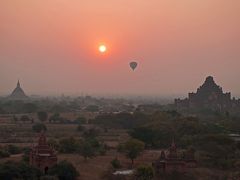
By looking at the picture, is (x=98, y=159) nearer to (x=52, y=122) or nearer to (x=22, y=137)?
(x=22, y=137)

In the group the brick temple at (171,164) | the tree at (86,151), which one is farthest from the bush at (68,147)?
the brick temple at (171,164)

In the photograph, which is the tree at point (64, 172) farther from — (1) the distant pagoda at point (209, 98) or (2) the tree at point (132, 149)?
(1) the distant pagoda at point (209, 98)

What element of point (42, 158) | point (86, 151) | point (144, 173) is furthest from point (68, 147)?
point (144, 173)

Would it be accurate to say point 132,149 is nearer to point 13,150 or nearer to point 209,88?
point 13,150

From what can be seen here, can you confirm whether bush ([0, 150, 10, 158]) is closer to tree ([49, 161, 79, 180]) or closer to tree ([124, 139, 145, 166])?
tree ([49, 161, 79, 180])

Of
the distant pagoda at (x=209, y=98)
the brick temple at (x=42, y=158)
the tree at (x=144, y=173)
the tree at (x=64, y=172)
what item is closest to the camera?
the tree at (x=144, y=173)

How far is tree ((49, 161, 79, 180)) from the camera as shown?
85.3 ft

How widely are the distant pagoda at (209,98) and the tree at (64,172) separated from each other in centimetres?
6936

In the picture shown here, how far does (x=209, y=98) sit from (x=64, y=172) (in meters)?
71.6

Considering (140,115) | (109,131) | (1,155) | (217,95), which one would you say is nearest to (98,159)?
(1,155)

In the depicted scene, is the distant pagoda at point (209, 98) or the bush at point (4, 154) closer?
the bush at point (4, 154)

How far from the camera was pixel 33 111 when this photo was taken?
288ft

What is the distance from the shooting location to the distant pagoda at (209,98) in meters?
94.4

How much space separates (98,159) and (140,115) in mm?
27115
